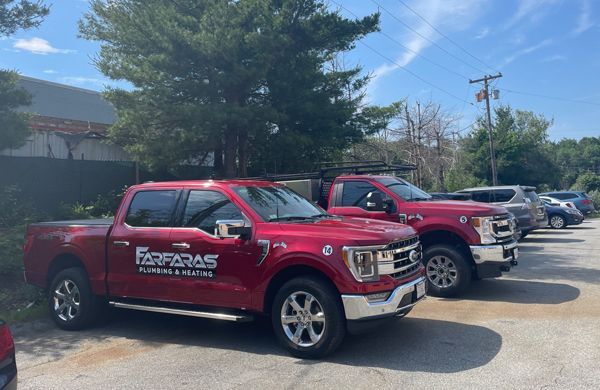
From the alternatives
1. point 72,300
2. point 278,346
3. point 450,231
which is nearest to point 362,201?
point 450,231

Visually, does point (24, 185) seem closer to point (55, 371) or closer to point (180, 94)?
point (180, 94)

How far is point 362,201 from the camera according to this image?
9375mm

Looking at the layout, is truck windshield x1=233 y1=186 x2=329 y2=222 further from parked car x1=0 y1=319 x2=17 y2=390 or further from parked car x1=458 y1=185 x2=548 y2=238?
parked car x1=458 y1=185 x2=548 y2=238

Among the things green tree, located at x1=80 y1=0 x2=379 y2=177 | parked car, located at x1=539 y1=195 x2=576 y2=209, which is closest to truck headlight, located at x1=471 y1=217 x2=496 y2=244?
green tree, located at x1=80 y1=0 x2=379 y2=177

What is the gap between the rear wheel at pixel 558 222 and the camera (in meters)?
22.3

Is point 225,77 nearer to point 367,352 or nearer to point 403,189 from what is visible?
point 403,189

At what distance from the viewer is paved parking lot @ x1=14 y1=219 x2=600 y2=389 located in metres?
4.93

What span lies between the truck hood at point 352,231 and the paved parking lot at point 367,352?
125 centimetres

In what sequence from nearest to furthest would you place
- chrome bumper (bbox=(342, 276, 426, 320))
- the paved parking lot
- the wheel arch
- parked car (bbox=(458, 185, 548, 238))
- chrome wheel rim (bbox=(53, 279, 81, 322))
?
the paved parking lot < chrome bumper (bbox=(342, 276, 426, 320)) < the wheel arch < chrome wheel rim (bbox=(53, 279, 81, 322)) < parked car (bbox=(458, 185, 548, 238))

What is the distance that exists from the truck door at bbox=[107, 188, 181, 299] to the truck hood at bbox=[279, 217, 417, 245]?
1686mm

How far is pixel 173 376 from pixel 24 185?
12.2 meters

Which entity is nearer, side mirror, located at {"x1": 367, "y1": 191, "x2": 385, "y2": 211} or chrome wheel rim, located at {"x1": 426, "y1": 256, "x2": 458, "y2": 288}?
chrome wheel rim, located at {"x1": 426, "y1": 256, "x2": 458, "y2": 288}

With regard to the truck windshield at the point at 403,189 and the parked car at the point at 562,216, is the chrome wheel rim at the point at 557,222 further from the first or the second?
the truck windshield at the point at 403,189

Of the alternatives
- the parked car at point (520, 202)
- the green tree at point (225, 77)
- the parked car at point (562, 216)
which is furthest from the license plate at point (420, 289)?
the parked car at point (562, 216)
